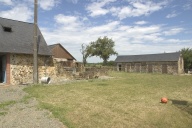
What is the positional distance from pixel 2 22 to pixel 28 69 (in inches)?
190

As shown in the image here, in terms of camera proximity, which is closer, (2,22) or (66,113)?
(66,113)

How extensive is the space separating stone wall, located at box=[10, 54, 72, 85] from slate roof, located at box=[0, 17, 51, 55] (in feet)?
1.81

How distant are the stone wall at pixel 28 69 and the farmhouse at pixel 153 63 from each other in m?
27.3

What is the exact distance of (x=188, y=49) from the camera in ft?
158

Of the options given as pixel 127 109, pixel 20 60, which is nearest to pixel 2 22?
pixel 20 60

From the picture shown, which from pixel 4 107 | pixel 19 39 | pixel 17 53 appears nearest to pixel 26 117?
pixel 4 107

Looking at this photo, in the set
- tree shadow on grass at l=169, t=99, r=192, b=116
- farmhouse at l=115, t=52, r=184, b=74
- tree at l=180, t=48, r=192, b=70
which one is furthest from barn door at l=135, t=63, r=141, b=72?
tree shadow on grass at l=169, t=99, r=192, b=116

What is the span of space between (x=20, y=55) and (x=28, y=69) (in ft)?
4.49

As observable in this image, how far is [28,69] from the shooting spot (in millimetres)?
18016

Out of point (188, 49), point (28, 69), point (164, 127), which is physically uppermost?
point (188, 49)

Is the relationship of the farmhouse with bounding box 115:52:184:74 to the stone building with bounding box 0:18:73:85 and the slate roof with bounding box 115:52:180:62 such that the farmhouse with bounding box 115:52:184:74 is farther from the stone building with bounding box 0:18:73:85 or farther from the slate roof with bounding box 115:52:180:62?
the stone building with bounding box 0:18:73:85

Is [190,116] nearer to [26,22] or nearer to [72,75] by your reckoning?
[72,75]

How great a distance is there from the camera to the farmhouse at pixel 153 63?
41.4m

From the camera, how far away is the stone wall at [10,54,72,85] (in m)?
17.1
